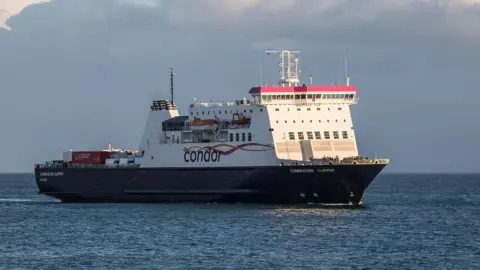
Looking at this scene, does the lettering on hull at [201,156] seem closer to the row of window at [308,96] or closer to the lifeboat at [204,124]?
the lifeboat at [204,124]

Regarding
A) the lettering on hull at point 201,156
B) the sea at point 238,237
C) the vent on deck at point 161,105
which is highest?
the vent on deck at point 161,105

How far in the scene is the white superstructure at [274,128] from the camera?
65.0 metres

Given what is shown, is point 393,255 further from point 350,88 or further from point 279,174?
point 350,88

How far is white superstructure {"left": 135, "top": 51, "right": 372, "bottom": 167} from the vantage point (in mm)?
65000

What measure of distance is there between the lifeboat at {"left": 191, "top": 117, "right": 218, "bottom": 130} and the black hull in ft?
9.16

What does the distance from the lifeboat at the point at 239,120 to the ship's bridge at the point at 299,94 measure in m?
1.44

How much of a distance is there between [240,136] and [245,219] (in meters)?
9.95

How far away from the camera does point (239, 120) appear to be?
66.7m

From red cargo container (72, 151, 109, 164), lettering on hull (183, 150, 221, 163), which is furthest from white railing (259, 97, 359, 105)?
red cargo container (72, 151, 109, 164)

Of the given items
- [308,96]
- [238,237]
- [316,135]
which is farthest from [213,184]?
[238,237]

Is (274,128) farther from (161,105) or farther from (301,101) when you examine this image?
(161,105)

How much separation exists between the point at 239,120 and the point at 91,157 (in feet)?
45.9

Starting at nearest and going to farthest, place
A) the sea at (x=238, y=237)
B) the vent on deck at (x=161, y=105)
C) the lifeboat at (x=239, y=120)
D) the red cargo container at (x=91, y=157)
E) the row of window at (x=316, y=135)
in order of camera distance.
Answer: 1. the sea at (x=238, y=237)
2. the row of window at (x=316, y=135)
3. the lifeboat at (x=239, y=120)
4. the vent on deck at (x=161, y=105)
5. the red cargo container at (x=91, y=157)

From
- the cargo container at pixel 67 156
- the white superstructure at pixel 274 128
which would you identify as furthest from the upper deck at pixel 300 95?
the cargo container at pixel 67 156
